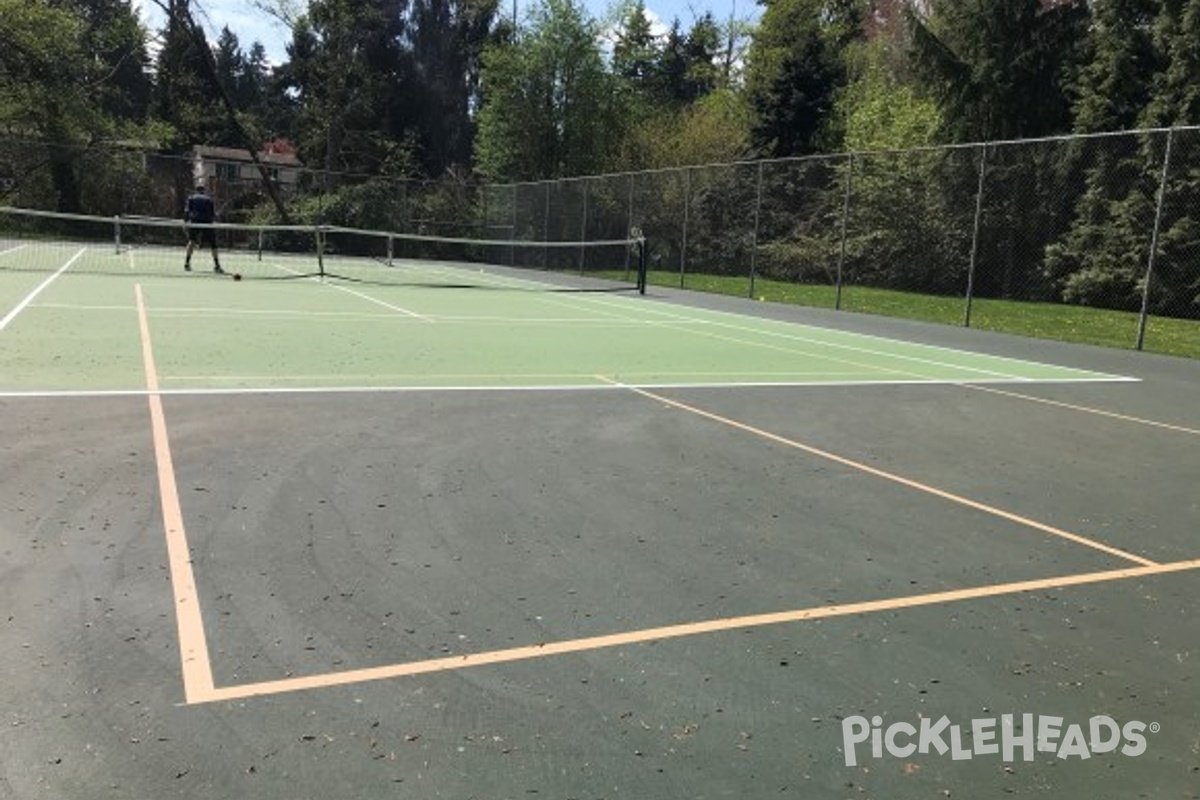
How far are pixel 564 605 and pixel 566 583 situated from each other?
0.24 meters

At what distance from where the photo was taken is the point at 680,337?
14.7m

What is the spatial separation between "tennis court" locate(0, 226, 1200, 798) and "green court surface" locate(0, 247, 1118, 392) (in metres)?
0.18

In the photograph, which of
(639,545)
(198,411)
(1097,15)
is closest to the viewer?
(639,545)

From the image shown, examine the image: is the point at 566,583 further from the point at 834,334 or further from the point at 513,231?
the point at 513,231

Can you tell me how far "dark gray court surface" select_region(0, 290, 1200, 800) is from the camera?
9.43 ft

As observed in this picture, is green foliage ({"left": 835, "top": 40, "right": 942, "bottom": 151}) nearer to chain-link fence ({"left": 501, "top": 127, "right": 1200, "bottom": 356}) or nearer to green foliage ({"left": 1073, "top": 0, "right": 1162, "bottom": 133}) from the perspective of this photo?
green foliage ({"left": 1073, "top": 0, "right": 1162, "bottom": 133})

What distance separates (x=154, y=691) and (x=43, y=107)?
136 ft

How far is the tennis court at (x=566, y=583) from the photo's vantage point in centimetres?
292

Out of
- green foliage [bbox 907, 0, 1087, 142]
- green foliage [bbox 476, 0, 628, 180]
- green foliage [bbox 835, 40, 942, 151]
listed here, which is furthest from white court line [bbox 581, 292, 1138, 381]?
green foliage [bbox 476, 0, 628, 180]

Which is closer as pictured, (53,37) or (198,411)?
(198,411)

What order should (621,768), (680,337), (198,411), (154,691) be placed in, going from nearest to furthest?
(621,768), (154,691), (198,411), (680,337)

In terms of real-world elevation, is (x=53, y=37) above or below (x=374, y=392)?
above

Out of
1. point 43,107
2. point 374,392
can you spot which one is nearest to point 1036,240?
point 374,392

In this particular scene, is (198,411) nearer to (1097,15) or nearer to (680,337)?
(680,337)
